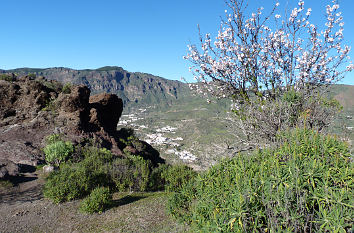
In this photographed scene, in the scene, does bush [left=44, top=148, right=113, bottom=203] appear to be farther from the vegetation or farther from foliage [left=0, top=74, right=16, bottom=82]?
foliage [left=0, top=74, right=16, bottom=82]

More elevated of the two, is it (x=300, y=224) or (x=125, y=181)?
(x=300, y=224)

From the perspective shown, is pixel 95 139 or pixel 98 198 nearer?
pixel 98 198

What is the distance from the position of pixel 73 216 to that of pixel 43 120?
1144 centimetres

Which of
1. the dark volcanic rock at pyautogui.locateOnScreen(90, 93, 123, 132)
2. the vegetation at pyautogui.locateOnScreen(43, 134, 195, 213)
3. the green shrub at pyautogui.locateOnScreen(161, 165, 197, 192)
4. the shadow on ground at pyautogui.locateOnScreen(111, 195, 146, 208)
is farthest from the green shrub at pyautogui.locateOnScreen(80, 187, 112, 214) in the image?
the dark volcanic rock at pyautogui.locateOnScreen(90, 93, 123, 132)

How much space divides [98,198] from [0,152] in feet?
29.0

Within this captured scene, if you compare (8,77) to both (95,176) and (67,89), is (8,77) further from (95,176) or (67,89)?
(95,176)

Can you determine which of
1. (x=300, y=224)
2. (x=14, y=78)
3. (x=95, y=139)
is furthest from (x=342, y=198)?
(x=14, y=78)

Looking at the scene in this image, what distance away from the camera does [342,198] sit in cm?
233

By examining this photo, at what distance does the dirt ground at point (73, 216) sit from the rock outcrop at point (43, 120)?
13.4ft

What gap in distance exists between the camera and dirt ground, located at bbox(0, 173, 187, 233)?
688 centimetres

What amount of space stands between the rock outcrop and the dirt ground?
4.08 meters

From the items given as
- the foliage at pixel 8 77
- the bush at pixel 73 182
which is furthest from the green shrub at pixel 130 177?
the foliage at pixel 8 77

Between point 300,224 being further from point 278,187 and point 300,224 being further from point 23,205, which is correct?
point 23,205

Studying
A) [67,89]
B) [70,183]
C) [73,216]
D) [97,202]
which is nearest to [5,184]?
[70,183]
